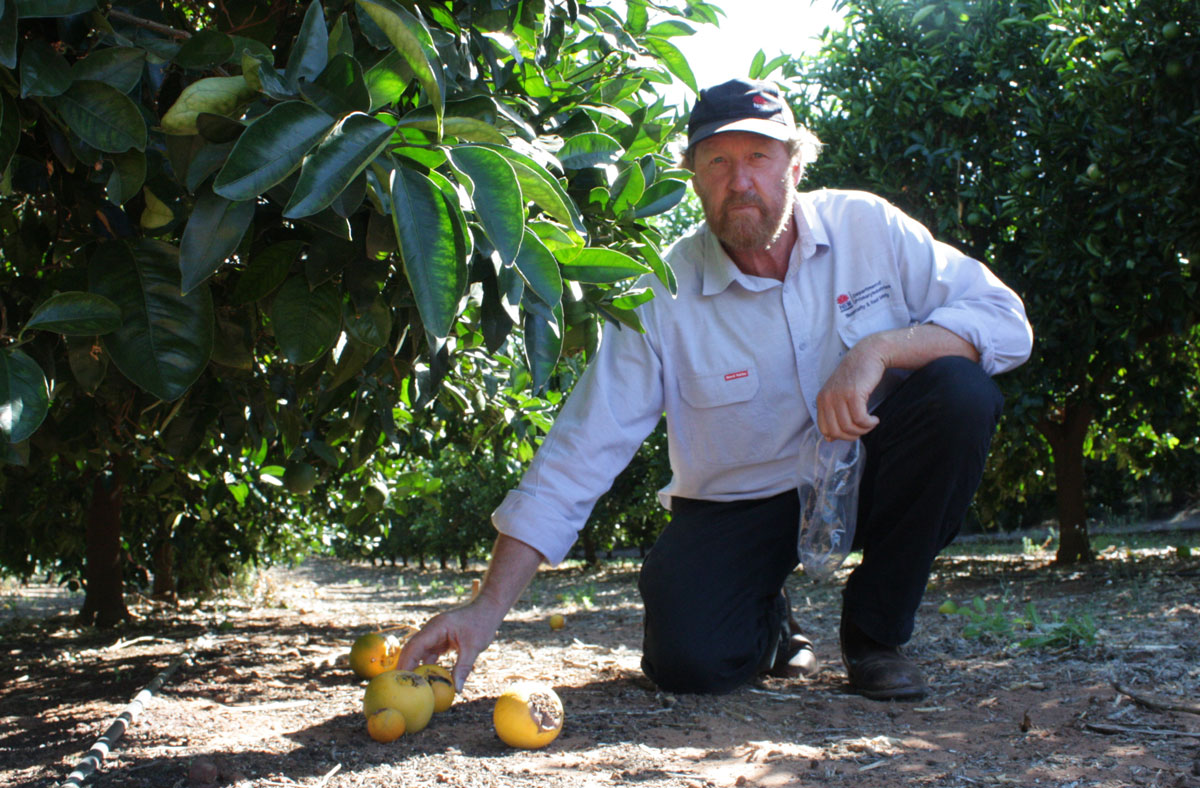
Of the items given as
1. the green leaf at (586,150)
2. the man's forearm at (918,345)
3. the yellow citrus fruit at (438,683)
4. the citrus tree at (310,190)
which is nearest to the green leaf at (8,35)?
the citrus tree at (310,190)

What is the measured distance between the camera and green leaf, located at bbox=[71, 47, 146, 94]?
108 centimetres

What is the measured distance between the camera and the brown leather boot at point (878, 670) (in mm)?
2309

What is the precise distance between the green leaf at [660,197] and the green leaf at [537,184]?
51 centimetres

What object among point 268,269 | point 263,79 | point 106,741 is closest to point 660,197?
point 268,269

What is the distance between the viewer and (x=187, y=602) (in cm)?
860

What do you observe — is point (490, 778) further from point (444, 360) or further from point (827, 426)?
point (827, 426)

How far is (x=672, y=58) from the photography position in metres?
2.01

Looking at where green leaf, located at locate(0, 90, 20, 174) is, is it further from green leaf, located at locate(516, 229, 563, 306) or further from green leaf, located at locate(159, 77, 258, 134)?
green leaf, located at locate(516, 229, 563, 306)

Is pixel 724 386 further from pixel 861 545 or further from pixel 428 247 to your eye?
pixel 428 247

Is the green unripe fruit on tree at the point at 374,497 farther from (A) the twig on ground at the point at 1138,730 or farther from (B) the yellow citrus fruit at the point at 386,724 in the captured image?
(A) the twig on ground at the point at 1138,730

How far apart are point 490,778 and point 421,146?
1.24 metres

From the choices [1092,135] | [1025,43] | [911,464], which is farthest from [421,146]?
[1025,43]

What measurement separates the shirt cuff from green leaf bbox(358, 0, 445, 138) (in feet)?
4.44

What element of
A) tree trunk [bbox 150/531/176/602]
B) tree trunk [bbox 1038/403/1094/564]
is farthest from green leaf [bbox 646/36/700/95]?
tree trunk [bbox 150/531/176/602]
